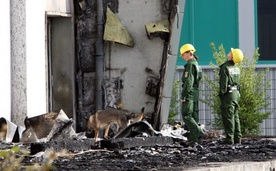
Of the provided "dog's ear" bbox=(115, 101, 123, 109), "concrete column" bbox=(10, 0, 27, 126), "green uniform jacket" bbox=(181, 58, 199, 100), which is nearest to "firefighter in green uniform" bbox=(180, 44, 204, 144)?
"green uniform jacket" bbox=(181, 58, 199, 100)

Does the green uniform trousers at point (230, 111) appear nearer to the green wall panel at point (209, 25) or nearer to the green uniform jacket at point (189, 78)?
the green uniform jacket at point (189, 78)

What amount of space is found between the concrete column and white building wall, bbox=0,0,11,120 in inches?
6.1

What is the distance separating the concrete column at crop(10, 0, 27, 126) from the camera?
17094 mm

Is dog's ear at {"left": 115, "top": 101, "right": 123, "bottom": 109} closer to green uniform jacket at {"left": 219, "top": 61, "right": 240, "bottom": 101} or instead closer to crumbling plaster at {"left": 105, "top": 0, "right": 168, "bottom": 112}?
crumbling plaster at {"left": 105, "top": 0, "right": 168, "bottom": 112}

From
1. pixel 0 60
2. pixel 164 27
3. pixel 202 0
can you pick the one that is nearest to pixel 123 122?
pixel 0 60

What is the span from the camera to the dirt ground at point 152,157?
988cm

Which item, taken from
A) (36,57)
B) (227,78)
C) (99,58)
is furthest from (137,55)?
(227,78)

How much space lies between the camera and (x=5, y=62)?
16.9 m

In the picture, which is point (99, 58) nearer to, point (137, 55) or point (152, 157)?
point (137, 55)

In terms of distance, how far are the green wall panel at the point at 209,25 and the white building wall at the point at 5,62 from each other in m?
12.0

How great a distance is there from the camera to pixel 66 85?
19.1 metres

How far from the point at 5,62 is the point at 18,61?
0.37m

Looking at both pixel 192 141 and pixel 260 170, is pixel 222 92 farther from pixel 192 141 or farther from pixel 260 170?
pixel 260 170

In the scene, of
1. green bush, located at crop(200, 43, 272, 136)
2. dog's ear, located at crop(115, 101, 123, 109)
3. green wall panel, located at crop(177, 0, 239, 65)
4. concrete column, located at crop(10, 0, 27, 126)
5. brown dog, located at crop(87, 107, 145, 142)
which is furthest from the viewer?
green wall panel, located at crop(177, 0, 239, 65)
